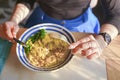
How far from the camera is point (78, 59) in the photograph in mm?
835

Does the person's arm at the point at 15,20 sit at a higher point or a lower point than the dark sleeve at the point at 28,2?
lower

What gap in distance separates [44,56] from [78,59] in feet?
0.40

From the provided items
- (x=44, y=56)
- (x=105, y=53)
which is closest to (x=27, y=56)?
(x=44, y=56)

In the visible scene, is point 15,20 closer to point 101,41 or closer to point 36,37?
point 36,37

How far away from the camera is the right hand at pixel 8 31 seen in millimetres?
870

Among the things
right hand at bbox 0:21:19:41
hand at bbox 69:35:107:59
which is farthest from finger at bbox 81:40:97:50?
right hand at bbox 0:21:19:41

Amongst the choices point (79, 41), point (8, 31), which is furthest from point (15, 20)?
point (79, 41)

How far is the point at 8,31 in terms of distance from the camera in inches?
34.4

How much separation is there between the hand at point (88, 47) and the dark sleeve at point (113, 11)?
20 centimetres

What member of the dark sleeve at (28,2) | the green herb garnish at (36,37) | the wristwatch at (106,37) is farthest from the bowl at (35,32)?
the dark sleeve at (28,2)

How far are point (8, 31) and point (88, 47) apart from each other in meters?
0.30

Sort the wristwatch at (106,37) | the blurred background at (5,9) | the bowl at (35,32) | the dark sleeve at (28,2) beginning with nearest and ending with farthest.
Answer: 1. the bowl at (35,32)
2. the wristwatch at (106,37)
3. the dark sleeve at (28,2)
4. the blurred background at (5,9)

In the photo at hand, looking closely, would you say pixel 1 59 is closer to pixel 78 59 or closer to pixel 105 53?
pixel 78 59

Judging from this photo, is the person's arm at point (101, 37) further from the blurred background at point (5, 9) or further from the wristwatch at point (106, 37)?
the blurred background at point (5, 9)
